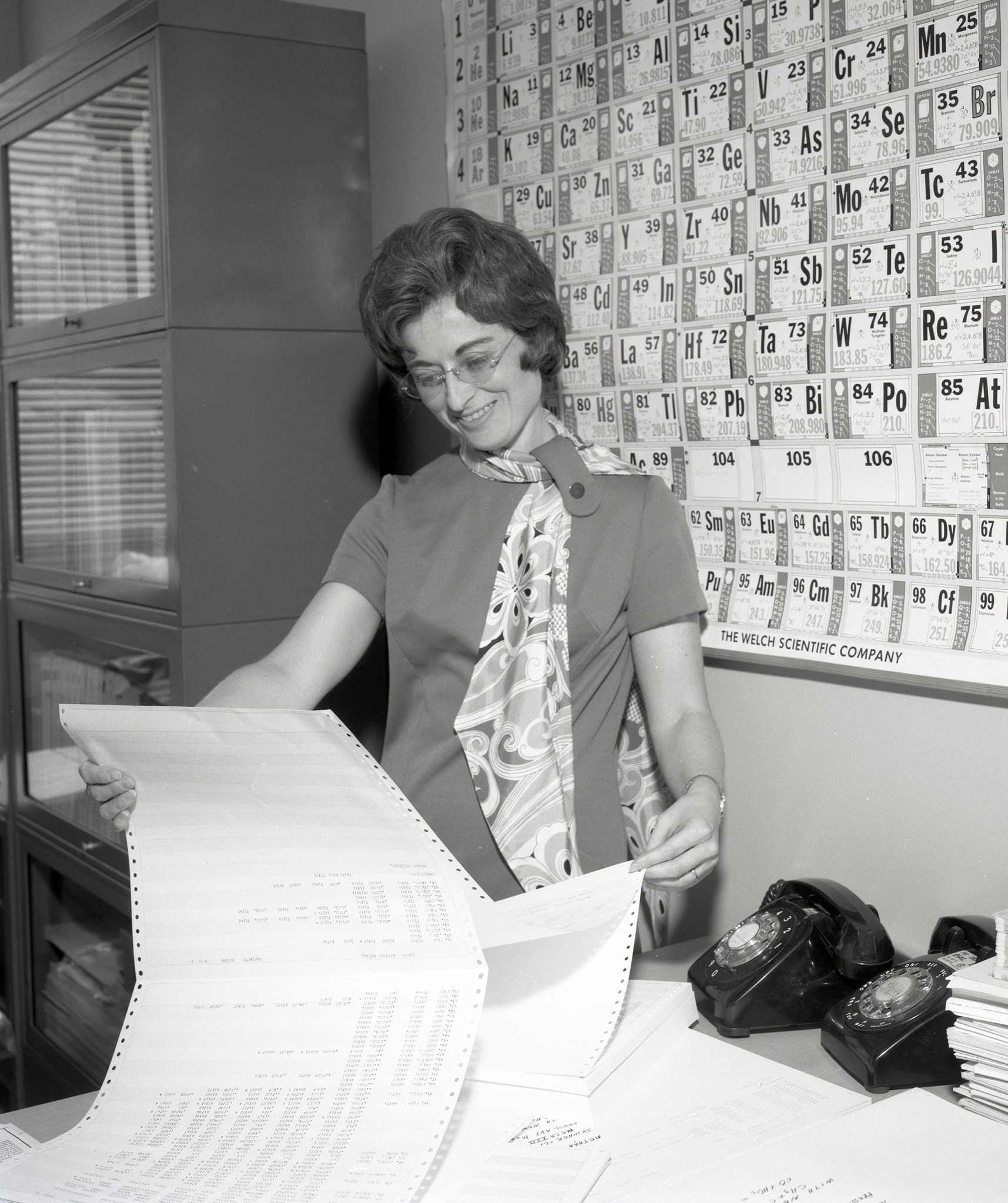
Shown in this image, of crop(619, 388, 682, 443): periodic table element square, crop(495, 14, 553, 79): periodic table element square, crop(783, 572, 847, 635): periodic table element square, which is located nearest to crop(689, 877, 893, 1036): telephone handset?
crop(783, 572, 847, 635): periodic table element square

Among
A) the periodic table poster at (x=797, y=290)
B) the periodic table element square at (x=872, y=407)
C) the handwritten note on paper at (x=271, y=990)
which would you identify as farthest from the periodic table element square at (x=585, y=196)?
the handwritten note on paper at (x=271, y=990)

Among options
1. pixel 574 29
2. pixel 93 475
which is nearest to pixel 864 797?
pixel 574 29

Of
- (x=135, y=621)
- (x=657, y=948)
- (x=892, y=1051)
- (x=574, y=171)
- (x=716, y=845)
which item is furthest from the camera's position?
(x=135, y=621)

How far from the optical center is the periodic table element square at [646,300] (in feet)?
5.34

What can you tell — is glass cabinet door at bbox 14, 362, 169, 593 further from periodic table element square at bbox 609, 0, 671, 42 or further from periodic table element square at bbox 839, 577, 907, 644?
periodic table element square at bbox 839, 577, 907, 644

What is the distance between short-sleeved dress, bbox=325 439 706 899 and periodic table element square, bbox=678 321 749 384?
19 cm

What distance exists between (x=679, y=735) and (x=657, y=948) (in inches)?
11.8

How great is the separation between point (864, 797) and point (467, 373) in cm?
69

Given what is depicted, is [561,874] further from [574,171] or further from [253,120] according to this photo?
[253,120]

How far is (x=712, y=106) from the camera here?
1553 mm

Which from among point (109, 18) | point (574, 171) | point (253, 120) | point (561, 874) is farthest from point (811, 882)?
point (109, 18)

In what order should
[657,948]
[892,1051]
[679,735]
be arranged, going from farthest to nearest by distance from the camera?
[657,948], [679,735], [892,1051]

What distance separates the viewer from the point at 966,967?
1.07m

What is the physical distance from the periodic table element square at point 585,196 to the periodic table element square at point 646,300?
0.11 meters
